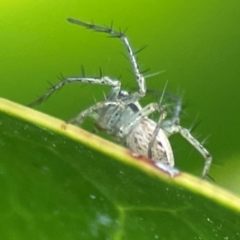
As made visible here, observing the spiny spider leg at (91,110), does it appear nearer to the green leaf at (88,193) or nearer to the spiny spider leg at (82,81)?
the spiny spider leg at (82,81)

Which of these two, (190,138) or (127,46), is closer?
(127,46)

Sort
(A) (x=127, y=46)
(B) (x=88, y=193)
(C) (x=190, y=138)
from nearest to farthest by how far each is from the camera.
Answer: (B) (x=88, y=193)
(A) (x=127, y=46)
(C) (x=190, y=138)

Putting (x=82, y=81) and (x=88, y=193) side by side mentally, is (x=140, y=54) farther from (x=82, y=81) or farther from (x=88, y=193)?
(x=88, y=193)

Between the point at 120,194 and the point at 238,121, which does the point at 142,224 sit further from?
the point at 238,121

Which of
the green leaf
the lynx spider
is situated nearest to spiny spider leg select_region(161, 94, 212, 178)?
the lynx spider

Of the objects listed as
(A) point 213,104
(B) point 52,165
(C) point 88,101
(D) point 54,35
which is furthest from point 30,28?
(B) point 52,165

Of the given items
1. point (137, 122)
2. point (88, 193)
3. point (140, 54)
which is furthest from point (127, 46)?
point (88, 193)

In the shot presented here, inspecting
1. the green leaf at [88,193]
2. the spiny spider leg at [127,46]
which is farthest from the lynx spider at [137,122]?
the green leaf at [88,193]

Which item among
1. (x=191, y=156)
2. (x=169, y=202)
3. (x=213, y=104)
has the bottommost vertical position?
(x=191, y=156)
